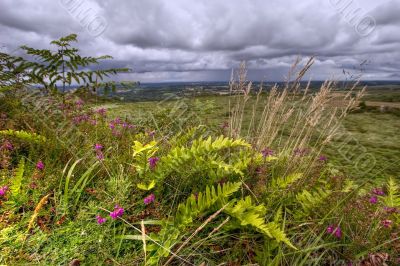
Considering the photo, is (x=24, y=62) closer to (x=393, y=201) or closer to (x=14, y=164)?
(x=14, y=164)

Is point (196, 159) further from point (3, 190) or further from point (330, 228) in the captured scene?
point (3, 190)

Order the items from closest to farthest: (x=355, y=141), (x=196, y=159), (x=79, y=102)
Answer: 1. (x=196, y=159)
2. (x=79, y=102)
3. (x=355, y=141)

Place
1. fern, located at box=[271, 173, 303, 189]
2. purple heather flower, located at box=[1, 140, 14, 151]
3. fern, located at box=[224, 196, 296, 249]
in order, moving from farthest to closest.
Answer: purple heather flower, located at box=[1, 140, 14, 151]
fern, located at box=[271, 173, 303, 189]
fern, located at box=[224, 196, 296, 249]

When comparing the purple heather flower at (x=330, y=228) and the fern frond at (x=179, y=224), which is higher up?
the fern frond at (x=179, y=224)

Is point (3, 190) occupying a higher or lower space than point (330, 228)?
higher

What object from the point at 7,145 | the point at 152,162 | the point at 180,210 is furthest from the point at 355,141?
the point at 7,145

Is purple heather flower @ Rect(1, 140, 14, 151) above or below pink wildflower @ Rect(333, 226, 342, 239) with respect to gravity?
above

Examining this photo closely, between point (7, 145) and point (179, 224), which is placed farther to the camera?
point (7, 145)

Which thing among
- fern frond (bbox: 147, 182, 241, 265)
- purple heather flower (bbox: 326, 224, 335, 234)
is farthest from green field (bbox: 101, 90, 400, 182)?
fern frond (bbox: 147, 182, 241, 265)

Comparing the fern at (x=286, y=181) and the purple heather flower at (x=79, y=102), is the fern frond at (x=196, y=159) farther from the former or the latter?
the purple heather flower at (x=79, y=102)

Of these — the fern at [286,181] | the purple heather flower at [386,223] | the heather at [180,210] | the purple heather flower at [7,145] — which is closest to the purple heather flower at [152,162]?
the heather at [180,210]

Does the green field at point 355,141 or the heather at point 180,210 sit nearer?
the heather at point 180,210

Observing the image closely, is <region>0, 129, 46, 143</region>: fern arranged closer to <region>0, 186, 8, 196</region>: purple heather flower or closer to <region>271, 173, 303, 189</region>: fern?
<region>0, 186, 8, 196</region>: purple heather flower

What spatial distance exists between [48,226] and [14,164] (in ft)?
3.63
